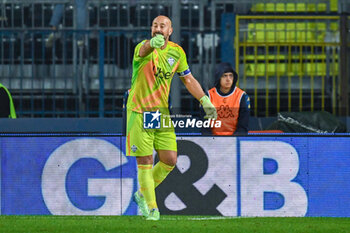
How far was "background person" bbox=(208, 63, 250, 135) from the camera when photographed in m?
8.62

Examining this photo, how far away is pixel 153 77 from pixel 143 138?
1.74 ft

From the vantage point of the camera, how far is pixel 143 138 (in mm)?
7730

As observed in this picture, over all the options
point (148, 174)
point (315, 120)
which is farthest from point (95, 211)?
point (315, 120)

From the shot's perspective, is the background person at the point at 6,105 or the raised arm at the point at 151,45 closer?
the raised arm at the point at 151,45

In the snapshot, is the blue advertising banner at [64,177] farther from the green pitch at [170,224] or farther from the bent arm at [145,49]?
the bent arm at [145,49]

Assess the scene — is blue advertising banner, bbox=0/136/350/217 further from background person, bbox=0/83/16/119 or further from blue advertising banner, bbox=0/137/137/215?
background person, bbox=0/83/16/119

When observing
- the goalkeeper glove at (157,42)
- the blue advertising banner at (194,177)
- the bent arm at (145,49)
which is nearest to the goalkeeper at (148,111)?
the bent arm at (145,49)

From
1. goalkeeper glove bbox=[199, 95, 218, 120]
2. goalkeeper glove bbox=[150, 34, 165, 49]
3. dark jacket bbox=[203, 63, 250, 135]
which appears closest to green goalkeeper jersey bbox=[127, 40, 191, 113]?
goalkeeper glove bbox=[199, 95, 218, 120]

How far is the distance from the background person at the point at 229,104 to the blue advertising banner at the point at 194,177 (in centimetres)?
20

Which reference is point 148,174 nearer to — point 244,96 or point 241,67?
point 244,96

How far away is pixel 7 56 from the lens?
1117cm

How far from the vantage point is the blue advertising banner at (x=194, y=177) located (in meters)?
8.38

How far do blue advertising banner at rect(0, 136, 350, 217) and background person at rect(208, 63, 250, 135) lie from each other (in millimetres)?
197

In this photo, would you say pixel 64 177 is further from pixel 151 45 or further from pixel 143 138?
pixel 151 45
